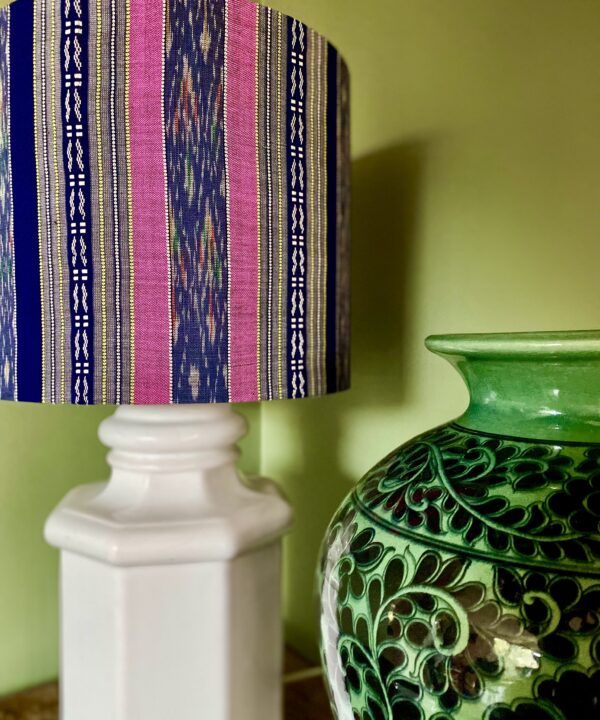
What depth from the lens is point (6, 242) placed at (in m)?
0.58

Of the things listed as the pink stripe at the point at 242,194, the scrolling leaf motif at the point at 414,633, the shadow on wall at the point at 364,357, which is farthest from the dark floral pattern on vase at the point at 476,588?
the shadow on wall at the point at 364,357

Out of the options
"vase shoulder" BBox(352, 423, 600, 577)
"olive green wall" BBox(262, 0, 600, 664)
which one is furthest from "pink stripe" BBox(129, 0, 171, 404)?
"olive green wall" BBox(262, 0, 600, 664)

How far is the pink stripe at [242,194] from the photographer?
1.83 feet

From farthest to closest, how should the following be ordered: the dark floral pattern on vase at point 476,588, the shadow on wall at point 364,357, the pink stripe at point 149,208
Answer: the shadow on wall at point 364,357, the pink stripe at point 149,208, the dark floral pattern on vase at point 476,588

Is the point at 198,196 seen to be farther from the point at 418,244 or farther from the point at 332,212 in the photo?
the point at 418,244

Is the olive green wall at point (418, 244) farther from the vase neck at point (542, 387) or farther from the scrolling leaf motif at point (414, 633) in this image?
the scrolling leaf motif at point (414, 633)

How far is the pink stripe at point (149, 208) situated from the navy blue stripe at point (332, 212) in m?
0.17

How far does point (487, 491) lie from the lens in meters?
0.38

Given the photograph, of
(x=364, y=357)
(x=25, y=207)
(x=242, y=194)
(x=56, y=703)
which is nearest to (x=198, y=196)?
(x=242, y=194)

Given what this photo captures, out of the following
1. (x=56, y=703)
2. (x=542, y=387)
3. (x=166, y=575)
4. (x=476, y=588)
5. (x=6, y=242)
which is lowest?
(x=56, y=703)

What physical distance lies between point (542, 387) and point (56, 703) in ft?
2.81

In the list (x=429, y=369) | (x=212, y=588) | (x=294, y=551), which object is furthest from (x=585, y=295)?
(x=294, y=551)

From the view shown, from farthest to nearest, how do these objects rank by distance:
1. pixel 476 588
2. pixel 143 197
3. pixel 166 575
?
pixel 166 575 → pixel 143 197 → pixel 476 588

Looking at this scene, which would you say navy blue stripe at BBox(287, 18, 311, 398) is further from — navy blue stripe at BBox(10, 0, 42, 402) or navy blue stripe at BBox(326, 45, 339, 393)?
navy blue stripe at BBox(10, 0, 42, 402)
